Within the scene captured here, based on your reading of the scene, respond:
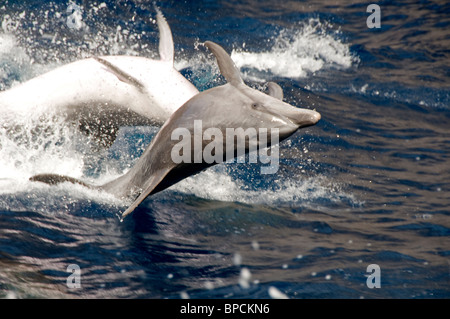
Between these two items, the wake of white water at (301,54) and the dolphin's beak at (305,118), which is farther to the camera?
the wake of white water at (301,54)

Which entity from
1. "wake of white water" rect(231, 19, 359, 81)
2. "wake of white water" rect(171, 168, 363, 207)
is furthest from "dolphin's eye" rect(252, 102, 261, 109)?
"wake of white water" rect(231, 19, 359, 81)

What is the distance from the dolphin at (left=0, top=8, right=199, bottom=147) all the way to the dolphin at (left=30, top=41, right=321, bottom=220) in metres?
0.96

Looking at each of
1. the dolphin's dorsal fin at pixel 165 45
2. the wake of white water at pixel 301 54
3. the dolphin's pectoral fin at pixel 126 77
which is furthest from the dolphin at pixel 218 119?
the wake of white water at pixel 301 54

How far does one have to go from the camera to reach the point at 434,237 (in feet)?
18.9

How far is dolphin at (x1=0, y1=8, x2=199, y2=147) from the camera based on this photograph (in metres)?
5.89

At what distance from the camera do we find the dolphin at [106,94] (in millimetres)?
5895

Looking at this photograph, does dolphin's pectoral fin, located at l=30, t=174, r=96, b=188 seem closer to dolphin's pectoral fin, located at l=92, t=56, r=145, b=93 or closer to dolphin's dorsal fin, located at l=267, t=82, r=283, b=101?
dolphin's pectoral fin, located at l=92, t=56, r=145, b=93

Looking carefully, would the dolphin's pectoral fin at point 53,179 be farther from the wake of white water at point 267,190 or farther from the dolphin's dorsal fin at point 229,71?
the dolphin's dorsal fin at point 229,71

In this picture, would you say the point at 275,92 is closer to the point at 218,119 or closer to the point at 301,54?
the point at 218,119

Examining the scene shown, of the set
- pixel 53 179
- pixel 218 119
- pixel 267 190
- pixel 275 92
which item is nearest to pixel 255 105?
pixel 218 119

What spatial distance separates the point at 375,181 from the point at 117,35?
7973 millimetres

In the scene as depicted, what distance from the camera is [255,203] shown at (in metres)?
6.00

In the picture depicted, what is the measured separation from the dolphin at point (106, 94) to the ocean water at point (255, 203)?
0.83 feet
